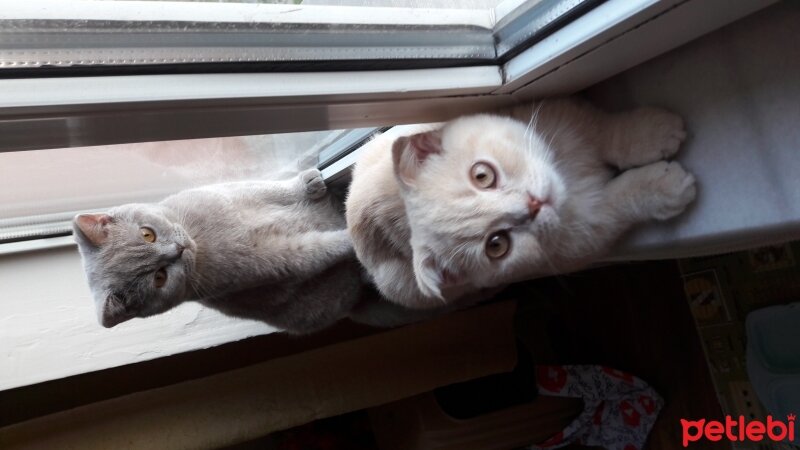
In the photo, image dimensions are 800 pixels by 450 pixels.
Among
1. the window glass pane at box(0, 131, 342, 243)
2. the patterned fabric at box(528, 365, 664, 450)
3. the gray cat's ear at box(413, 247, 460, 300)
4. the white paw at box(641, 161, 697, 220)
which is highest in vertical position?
the window glass pane at box(0, 131, 342, 243)

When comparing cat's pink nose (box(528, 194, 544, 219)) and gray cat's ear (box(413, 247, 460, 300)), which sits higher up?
cat's pink nose (box(528, 194, 544, 219))

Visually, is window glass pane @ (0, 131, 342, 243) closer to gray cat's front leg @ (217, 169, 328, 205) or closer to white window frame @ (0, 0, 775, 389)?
gray cat's front leg @ (217, 169, 328, 205)

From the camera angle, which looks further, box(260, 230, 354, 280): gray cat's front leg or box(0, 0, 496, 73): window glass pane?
box(260, 230, 354, 280): gray cat's front leg

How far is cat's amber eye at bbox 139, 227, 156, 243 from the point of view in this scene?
3.48 feet

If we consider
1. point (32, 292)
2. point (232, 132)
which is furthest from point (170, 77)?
point (32, 292)

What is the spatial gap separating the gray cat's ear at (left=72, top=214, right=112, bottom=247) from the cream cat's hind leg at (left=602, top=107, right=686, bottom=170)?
0.91 metres

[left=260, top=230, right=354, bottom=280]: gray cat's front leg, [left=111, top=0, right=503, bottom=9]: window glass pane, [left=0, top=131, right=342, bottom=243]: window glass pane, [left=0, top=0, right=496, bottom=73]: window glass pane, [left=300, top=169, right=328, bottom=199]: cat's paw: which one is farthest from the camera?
[left=300, top=169, right=328, bottom=199]: cat's paw

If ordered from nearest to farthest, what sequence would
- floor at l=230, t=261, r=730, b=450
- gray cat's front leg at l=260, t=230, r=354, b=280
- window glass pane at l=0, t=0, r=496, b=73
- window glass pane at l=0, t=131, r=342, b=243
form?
1. window glass pane at l=0, t=0, r=496, b=73
2. window glass pane at l=0, t=131, r=342, b=243
3. gray cat's front leg at l=260, t=230, r=354, b=280
4. floor at l=230, t=261, r=730, b=450

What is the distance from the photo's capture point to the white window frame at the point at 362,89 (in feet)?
1.97

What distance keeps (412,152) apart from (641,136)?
13.4 inches

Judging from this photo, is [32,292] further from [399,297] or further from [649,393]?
[649,393]

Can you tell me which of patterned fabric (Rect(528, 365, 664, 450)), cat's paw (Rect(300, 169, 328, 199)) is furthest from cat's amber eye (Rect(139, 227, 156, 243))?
patterned fabric (Rect(528, 365, 664, 450))

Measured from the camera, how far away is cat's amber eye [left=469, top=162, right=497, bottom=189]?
83cm

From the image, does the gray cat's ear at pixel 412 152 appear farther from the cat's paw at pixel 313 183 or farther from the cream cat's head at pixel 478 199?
the cat's paw at pixel 313 183
